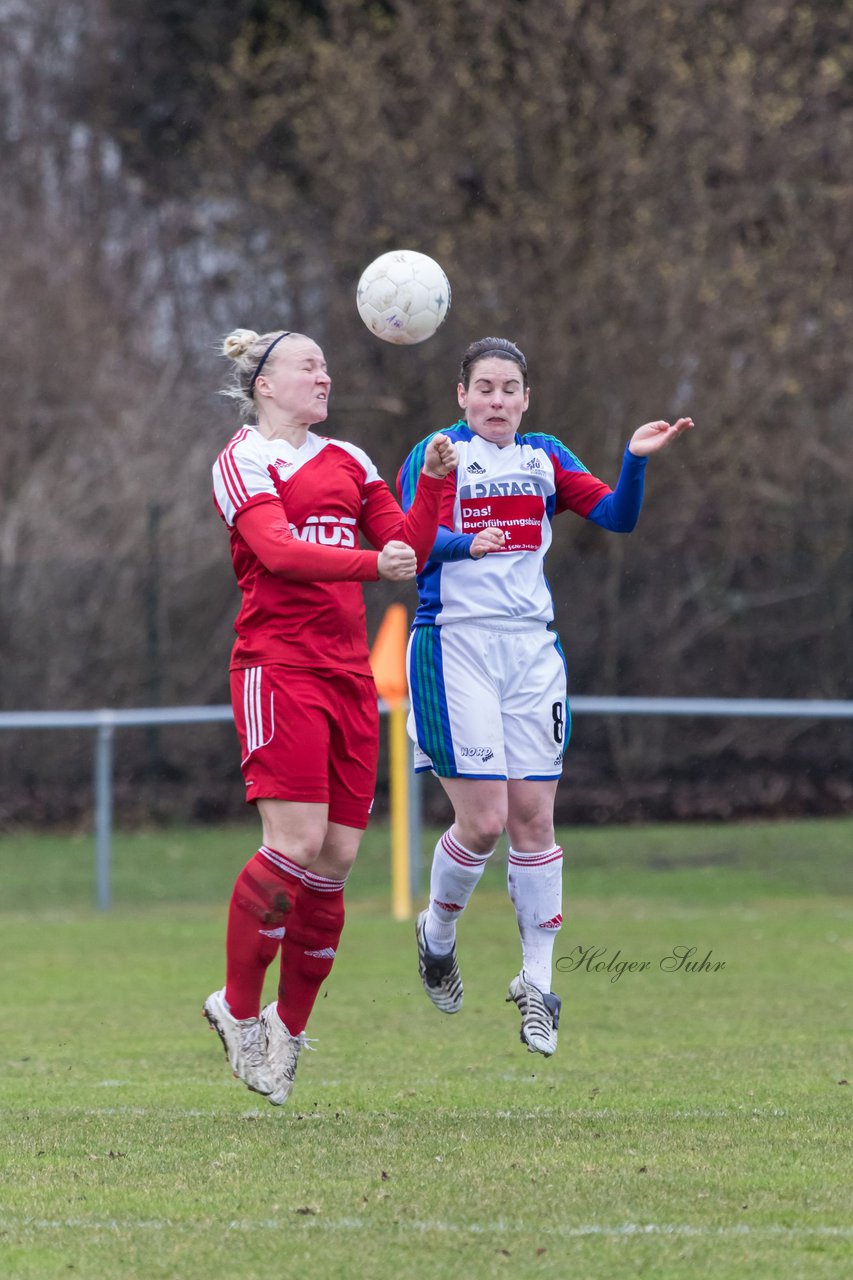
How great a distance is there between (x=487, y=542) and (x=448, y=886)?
4.21ft

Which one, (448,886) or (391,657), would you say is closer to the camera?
(448,886)

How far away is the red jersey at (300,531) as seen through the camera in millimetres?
5285

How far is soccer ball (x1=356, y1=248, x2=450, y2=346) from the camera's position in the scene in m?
5.70

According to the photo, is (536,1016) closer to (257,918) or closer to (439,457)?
(257,918)

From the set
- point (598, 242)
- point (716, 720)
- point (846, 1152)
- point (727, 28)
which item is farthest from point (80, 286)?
point (846, 1152)

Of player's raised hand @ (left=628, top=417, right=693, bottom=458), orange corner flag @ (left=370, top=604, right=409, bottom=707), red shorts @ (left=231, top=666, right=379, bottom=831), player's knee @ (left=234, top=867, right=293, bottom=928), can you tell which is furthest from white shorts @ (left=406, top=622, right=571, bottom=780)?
orange corner flag @ (left=370, top=604, right=409, bottom=707)

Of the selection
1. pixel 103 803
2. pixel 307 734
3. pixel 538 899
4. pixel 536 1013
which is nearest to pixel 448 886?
pixel 538 899

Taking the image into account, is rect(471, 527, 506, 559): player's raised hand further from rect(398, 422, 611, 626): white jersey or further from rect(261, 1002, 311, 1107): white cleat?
rect(261, 1002, 311, 1107): white cleat

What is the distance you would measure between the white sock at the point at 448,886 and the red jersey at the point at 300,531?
83 centimetres

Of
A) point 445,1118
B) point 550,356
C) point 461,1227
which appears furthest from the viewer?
point 550,356

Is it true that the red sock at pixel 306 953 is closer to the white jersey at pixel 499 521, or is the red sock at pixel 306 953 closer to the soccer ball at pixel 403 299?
the white jersey at pixel 499 521

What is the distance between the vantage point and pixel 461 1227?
3.87 meters

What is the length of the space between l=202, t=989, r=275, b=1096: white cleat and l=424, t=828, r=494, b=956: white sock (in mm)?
908

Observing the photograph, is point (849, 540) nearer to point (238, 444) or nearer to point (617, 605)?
point (617, 605)
